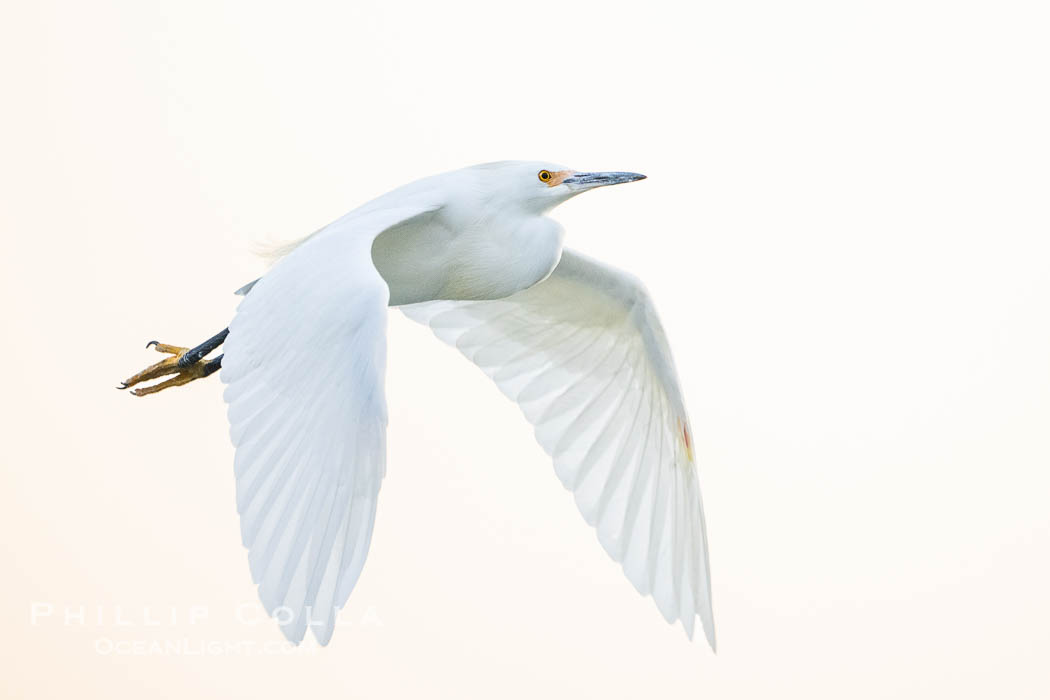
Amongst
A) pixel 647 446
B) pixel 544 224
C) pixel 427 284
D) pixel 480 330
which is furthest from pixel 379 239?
pixel 647 446

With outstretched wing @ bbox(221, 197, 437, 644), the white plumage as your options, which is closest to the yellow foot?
the white plumage

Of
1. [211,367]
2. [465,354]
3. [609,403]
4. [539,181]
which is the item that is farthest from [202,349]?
[609,403]

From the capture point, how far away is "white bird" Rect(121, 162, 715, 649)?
4.13m

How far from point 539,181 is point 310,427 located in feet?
4.80

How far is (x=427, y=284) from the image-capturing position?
17.2 ft

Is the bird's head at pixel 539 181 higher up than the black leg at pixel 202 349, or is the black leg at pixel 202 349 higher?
the bird's head at pixel 539 181

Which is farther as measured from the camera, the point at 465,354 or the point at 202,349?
the point at 465,354

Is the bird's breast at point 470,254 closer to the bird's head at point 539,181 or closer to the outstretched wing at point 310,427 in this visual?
the bird's head at point 539,181

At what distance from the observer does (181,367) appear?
590 centimetres

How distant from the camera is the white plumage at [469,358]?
4129mm

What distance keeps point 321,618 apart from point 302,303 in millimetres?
968

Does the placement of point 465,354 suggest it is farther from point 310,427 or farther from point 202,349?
point 310,427

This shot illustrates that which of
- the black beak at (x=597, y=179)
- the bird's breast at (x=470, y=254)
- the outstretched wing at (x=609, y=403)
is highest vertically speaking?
the black beak at (x=597, y=179)

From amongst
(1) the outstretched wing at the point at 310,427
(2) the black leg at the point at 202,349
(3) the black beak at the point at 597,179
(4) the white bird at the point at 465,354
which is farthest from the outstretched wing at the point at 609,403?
(1) the outstretched wing at the point at 310,427
